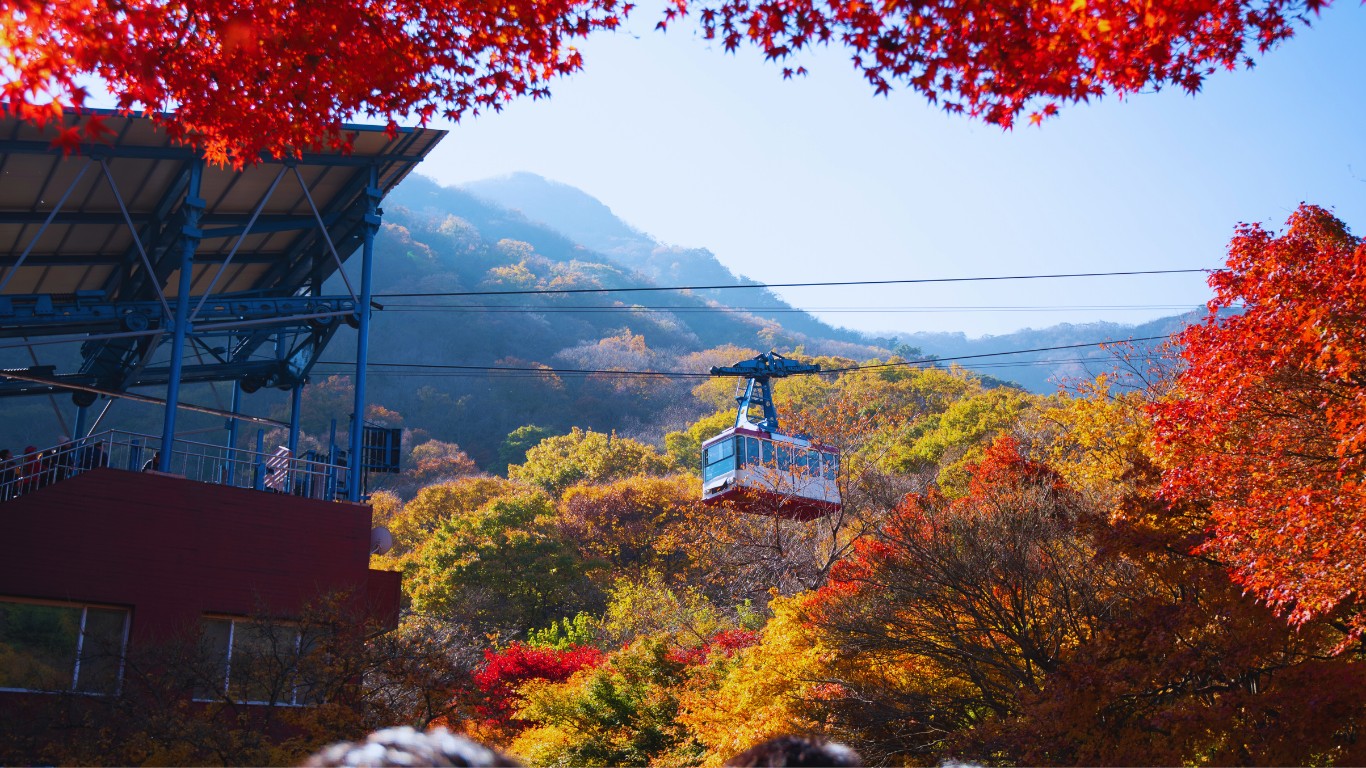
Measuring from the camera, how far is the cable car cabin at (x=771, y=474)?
2964 cm

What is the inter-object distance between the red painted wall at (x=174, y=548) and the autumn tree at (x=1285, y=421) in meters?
11.4

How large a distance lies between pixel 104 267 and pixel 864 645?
1582cm

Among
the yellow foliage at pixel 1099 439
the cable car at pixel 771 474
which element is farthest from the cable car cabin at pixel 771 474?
the yellow foliage at pixel 1099 439

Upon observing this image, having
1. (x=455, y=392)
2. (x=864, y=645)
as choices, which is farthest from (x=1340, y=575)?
(x=455, y=392)

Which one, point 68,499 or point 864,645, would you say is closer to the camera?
point 68,499

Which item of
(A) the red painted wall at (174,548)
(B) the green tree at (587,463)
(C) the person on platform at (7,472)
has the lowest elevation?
(B) the green tree at (587,463)

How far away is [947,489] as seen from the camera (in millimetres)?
39375

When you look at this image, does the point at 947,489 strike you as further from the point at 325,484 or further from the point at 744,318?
the point at 744,318

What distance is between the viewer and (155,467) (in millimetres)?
17891

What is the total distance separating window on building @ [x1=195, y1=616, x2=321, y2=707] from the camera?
13594 millimetres

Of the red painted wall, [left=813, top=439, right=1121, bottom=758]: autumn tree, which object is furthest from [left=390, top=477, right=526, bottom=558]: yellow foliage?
[left=813, top=439, right=1121, bottom=758]: autumn tree

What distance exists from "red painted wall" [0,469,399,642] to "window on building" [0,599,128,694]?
0.24 metres

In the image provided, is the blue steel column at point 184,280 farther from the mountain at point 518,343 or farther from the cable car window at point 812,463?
the mountain at point 518,343

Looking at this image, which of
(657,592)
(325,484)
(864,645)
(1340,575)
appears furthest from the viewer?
(657,592)
